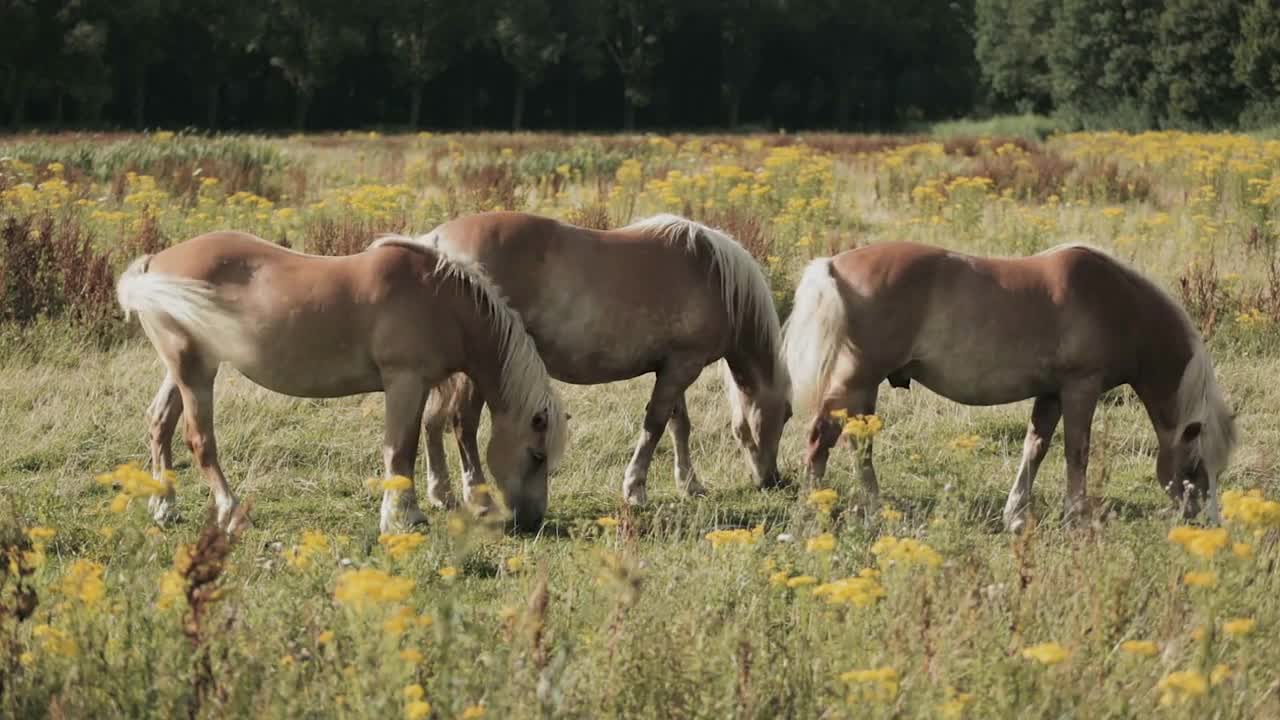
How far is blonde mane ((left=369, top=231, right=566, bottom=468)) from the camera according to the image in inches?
274

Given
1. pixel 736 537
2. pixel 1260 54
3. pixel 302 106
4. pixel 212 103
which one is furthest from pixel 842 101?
pixel 736 537

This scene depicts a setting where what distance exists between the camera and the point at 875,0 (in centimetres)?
7231

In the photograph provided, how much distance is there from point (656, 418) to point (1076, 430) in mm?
2132

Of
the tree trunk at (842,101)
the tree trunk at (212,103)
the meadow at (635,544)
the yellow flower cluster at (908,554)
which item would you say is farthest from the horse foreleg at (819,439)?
the tree trunk at (842,101)

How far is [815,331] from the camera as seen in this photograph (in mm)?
7277

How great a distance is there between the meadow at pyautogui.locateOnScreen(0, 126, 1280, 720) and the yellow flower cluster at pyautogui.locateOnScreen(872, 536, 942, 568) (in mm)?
16

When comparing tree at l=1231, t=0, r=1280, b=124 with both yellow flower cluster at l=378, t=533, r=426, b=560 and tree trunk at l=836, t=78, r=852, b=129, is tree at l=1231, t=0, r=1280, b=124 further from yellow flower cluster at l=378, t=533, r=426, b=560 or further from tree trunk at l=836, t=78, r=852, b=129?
yellow flower cluster at l=378, t=533, r=426, b=560

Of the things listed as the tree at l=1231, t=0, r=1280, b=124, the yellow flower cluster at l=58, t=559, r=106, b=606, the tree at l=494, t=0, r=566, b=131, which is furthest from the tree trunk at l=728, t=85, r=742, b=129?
the yellow flower cluster at l=58, t=559, r=106, b=606

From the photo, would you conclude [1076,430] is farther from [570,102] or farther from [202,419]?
[570,102]

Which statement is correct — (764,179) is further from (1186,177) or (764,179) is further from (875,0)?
(875,0)

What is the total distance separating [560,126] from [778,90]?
1121cm

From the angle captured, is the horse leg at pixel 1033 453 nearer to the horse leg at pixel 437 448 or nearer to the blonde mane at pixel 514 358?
the blonde mane at pixel 514 358

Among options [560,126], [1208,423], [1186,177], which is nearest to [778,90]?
[560,126]

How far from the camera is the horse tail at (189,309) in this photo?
22.3 ft
